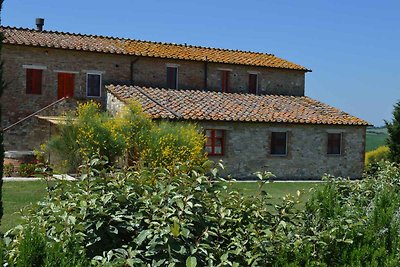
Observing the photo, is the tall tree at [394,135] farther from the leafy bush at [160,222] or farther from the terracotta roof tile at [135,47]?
the leafy bush at [160,222]

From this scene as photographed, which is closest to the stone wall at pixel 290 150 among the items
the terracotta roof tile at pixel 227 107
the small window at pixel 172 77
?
the terracotta roof tile at pixel 227 107

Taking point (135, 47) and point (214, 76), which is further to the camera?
point (214, 76)

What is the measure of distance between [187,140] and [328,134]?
36.7ft

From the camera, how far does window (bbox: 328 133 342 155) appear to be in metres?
28.4

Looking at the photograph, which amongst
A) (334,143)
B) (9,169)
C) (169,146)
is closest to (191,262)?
(169,146)

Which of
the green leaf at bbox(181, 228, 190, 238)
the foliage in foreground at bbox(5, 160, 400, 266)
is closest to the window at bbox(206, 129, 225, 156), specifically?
the foliage in foreground at bbox(5, 160, 400, 266)

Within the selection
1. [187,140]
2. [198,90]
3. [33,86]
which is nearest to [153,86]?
[198,90]

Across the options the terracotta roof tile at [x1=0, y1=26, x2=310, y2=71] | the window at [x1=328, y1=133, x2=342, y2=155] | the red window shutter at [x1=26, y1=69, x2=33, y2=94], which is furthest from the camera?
the window at [x1=328, y1=133, x2=342, y2=155]

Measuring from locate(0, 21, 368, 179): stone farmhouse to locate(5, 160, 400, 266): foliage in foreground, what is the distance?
17.7 metres

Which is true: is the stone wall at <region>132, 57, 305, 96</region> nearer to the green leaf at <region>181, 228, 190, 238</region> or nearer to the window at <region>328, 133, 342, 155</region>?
the window at <region>328, 133, 342, 155</region>

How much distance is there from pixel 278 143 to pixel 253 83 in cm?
661

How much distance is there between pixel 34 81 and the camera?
26906mm

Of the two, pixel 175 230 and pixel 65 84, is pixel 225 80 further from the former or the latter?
pixel 175 230

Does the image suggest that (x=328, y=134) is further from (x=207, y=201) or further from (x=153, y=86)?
(x=207, y=201)
